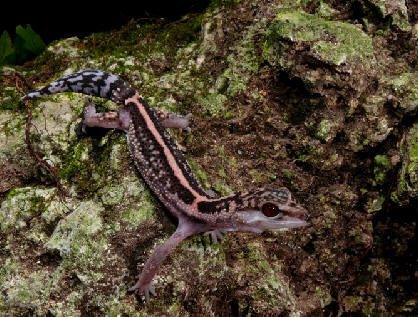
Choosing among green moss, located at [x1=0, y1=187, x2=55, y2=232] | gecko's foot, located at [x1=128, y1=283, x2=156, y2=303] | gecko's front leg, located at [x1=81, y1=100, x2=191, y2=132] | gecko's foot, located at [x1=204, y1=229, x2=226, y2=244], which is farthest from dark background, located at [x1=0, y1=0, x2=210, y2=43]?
gecko's foot, located at [x1=128, y1=283, x2=156, y2=303]

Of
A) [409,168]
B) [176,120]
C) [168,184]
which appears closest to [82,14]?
[176,120]

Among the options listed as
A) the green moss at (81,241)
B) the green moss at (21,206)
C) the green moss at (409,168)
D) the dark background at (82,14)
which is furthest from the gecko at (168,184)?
the dark background at (82,14)

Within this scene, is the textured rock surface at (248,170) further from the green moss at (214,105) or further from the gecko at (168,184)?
the gecko at (168,184)

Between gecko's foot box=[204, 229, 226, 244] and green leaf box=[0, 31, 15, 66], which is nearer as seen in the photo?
gecko's foot box=[204, 229, 226, 244]

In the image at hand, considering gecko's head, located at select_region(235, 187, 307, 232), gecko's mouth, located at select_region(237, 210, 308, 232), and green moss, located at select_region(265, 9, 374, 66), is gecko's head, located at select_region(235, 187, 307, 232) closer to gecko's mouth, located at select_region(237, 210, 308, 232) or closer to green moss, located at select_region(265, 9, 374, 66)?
gecko's mouth, located at select_region(237, 210, 308, 232)

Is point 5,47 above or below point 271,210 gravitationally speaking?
above

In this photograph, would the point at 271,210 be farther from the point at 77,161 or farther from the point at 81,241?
the point at 77,161

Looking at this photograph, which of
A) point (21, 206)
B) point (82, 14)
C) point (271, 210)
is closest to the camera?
point (271, 210)

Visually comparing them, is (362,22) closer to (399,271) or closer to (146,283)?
(399,271)
